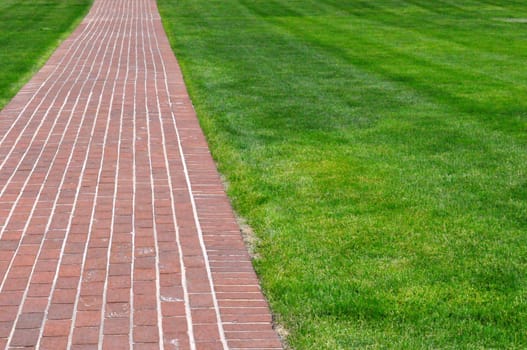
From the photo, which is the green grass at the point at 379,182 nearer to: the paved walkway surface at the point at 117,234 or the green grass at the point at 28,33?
the paved walkway surface at the point at 117,234

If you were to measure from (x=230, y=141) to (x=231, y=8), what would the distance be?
1921 centimetres

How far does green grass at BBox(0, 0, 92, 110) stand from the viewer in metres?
13.5

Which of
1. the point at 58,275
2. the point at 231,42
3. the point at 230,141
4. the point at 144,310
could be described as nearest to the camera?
the point at 144,310

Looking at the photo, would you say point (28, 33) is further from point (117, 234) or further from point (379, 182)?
point (117, 234)

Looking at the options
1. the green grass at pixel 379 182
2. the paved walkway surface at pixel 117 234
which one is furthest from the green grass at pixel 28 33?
the green grass at pixel 379 182

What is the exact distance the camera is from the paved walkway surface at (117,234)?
4.65 meters

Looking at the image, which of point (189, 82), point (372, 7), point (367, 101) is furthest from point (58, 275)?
point (372, 7)

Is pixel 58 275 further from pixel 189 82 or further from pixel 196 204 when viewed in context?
pixel 189 82

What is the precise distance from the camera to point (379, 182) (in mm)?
7312

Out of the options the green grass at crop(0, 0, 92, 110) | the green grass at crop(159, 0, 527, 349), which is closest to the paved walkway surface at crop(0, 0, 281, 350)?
the green grass at crop(159, 0, 527, 349)

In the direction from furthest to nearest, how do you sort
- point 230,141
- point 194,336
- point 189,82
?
point 189,82, point 230,141, point 194,336

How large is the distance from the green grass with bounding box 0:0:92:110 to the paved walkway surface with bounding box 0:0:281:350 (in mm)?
2033

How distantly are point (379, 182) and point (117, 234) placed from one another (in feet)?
7.72

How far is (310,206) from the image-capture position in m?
6.70
